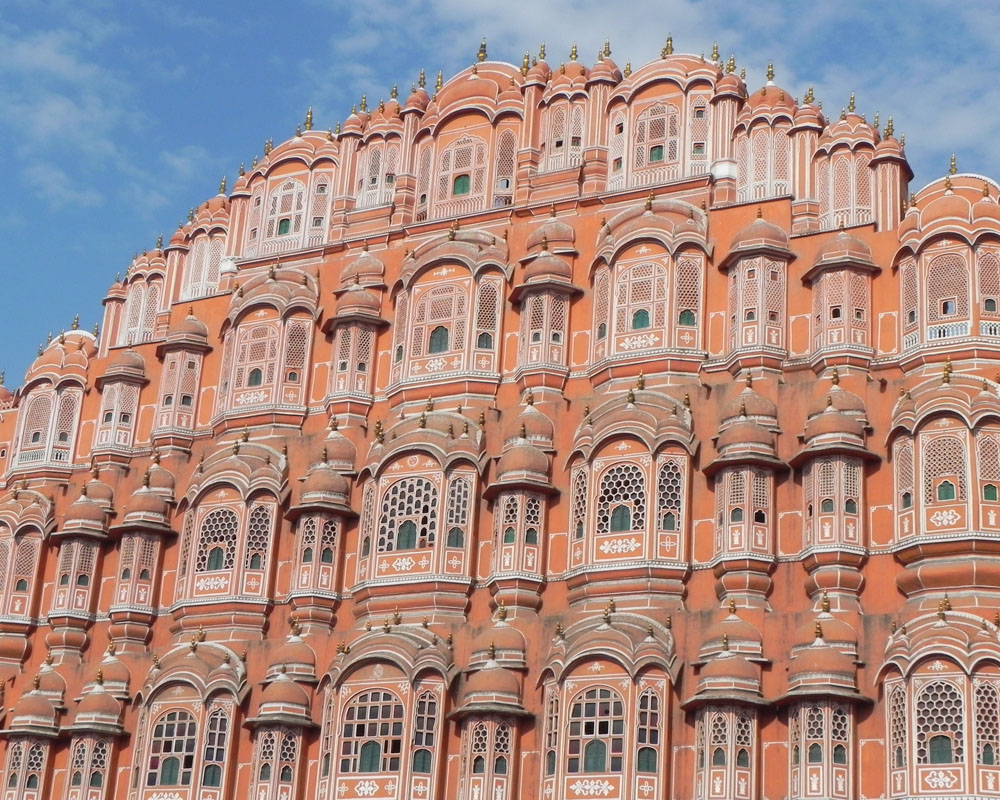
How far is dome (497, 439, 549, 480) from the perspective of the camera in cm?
3800

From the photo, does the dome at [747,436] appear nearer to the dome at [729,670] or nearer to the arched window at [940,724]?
the dome at [729,670]

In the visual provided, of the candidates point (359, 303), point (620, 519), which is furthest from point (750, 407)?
point (359, 303)

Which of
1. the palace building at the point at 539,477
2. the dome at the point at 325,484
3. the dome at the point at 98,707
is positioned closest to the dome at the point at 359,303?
the palace building at the point at 539,477

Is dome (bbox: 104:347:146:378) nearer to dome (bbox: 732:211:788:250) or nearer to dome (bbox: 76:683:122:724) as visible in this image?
dome (bbox: 76:683:122:724)

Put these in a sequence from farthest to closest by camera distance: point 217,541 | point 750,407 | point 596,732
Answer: point 217,541, point 750,407, point 596,732

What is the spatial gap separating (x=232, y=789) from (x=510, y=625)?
709cm

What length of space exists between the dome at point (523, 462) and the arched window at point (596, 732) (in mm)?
5279

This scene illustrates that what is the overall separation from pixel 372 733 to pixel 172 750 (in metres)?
5.00

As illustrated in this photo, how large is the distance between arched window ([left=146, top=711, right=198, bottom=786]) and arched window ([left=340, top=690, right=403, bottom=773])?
385 centimetres

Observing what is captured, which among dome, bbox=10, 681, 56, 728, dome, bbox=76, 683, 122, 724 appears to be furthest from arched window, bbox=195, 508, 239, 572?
dome, bbox=10, 681, 56, 728

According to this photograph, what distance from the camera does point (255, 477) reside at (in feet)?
134

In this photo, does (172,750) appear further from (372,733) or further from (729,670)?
(729,670)

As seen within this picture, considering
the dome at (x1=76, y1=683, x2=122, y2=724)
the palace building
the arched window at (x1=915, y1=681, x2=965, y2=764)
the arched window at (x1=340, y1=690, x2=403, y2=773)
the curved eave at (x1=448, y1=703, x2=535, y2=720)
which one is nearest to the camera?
the arched window at (x1=915, y1=681, x2=965, y2=764)

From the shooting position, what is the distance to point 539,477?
38.1 meters
